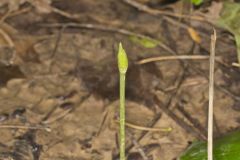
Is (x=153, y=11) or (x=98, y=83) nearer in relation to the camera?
(x=98, y=83)

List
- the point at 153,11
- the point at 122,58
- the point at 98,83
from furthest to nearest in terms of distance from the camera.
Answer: the point at 153,11 → the point at 98,83 → the point at 122,58

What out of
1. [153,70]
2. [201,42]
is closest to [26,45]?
[153,70]

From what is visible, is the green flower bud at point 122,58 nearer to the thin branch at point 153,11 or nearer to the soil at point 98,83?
the soil at point 98,83

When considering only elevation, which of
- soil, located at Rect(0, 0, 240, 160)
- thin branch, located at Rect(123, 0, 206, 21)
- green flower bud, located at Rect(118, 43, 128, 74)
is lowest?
soil, located at Rect(0, 0, 240, 160)

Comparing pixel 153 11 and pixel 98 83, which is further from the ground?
pixel 153 11

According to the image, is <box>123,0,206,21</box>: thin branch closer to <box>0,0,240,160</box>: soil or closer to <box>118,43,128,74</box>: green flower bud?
<box>0,0,240,160</box>: soil

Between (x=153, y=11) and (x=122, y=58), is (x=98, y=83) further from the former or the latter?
(x=122, y=58)

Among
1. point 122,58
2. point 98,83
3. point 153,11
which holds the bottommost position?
point 98,83

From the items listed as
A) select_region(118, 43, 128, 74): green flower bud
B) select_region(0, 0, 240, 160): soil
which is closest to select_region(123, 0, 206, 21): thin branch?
select_region(0, 0, 240, 160): soil

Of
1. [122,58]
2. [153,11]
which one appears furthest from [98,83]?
[122,58]
